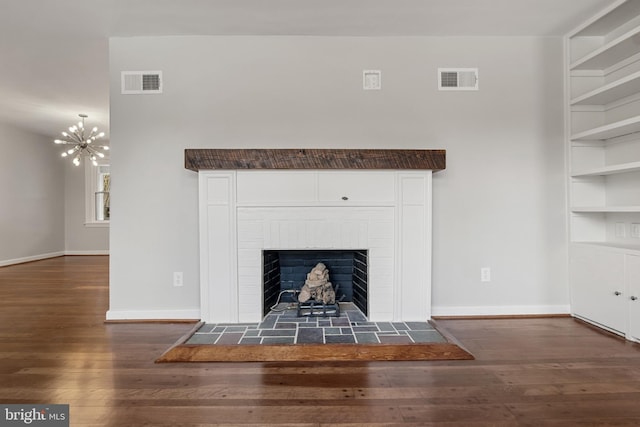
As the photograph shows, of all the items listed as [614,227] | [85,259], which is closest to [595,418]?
Result: [614,227]

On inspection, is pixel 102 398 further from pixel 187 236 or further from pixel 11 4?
pixel 11 4

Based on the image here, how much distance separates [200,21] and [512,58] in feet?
9.20

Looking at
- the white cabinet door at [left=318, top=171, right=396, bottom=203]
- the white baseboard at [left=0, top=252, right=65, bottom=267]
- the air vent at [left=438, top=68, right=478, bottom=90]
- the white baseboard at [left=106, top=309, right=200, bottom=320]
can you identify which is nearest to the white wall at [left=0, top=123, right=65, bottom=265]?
the white baseboard at [left=0, top=252, right=65, bottom=267]

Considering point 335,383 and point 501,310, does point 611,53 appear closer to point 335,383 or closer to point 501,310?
point 501,310

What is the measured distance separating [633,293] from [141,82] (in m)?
4.36

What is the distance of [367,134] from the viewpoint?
2.96 metres

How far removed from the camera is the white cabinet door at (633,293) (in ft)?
7.77

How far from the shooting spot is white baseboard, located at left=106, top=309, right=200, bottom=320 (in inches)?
115

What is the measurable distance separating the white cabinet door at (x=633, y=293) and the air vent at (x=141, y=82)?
4.08 metres

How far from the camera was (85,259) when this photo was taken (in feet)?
21.7

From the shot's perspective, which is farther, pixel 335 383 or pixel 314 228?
pixel 314 228

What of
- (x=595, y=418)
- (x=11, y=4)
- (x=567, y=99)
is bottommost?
(x=595, y=418)

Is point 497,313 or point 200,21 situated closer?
point 200,21

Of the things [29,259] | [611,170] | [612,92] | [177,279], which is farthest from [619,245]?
[29,259]
